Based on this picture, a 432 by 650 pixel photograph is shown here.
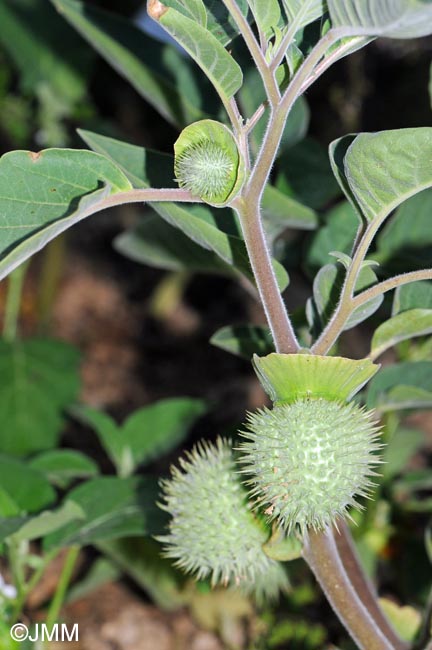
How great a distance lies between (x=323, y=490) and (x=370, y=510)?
58 centimetres

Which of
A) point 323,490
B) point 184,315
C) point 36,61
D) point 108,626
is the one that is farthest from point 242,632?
point 36,61

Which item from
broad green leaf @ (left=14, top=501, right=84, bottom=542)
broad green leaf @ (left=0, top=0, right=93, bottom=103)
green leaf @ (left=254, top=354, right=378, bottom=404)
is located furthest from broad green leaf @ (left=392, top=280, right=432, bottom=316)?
broad green leaf @ (left=0, top=0, right=93, bottom=103)

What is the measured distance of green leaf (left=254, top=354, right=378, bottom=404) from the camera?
1.77ft

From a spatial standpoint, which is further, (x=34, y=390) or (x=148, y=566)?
(x=34, y=390)

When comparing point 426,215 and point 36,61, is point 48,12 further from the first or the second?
point 426,215

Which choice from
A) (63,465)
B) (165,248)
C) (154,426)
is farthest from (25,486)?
(165,248)

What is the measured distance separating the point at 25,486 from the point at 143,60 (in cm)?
53

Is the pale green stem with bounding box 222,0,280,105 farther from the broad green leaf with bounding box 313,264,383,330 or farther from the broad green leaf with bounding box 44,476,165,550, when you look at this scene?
the broad green leaf with bounding box 44,476,165,550

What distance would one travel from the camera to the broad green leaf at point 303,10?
0.53 metres

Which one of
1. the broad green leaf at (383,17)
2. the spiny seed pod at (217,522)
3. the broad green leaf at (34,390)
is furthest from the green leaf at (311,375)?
the broad green leaf at (34,390)

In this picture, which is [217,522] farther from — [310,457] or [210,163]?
[210,163]

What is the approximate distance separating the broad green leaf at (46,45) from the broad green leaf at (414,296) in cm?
110

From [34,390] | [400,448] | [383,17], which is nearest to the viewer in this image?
[383,17]

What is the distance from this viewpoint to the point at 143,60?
973mm
